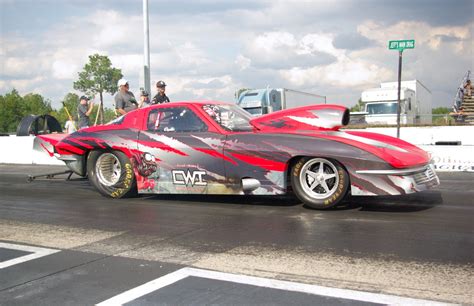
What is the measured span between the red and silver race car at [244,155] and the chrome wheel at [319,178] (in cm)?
1

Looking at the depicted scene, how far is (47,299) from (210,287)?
1057 millimetres

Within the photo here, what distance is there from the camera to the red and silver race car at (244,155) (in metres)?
5.54

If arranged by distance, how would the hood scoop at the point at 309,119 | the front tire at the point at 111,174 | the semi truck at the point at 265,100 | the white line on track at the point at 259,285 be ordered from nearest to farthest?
the white line on track at the point at 259,285, the hood scoop at the point at 309,119, the front tire at the point at 111,174, the semi truck at the point at 265,100

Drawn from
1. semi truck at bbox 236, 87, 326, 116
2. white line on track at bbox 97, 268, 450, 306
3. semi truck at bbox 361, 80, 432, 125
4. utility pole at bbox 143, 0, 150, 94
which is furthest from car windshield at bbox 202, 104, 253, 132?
semi truck at bbox 361, 80, 432, 125

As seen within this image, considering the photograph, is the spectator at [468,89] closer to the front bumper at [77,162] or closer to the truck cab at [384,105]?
the truck cab at [384,105]

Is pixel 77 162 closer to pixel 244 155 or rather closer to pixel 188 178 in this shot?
pixel 188 178

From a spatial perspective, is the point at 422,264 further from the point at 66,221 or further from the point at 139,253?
the point at 66,221

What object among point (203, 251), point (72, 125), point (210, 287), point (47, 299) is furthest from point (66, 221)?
point (72, 125)

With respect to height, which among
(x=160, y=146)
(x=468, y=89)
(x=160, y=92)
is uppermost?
(x=468, y=89)

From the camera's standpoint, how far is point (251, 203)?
660 cm

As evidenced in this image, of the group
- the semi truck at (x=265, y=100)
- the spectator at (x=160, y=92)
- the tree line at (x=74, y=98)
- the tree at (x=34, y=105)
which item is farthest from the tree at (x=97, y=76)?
the spectator at (x=160, y=92)

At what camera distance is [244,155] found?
19.9ft

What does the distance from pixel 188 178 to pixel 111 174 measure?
5.34 ft

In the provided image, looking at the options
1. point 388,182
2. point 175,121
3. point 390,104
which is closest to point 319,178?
point 388,182
